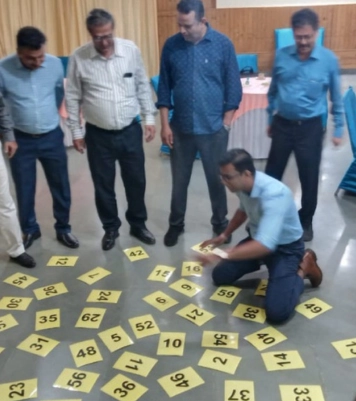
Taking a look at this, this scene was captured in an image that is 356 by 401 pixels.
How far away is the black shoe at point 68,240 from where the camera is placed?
3.48 meters

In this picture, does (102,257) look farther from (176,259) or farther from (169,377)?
(169,377)

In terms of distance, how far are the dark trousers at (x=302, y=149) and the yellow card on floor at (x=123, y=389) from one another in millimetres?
1695

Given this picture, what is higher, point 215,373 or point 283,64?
point 283,64

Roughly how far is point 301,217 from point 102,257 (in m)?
1.35

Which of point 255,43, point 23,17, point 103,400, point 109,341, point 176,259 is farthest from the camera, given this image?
point 255,43

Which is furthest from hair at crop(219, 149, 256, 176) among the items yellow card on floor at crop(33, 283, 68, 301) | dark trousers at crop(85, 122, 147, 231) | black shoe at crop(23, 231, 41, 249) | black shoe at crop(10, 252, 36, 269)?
black shoe at crop(23, 231, 41, 249)

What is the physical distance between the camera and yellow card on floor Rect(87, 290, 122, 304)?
9.52ft

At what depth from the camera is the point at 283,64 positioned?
308cm

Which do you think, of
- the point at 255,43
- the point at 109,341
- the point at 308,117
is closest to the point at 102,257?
the point at 109,341

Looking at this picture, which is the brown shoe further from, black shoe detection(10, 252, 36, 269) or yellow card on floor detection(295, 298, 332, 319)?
black shoe detection(10, 252, 36, 269)

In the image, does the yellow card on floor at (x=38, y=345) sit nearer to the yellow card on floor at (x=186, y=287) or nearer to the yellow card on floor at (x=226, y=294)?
the yellow card on floor at (x=186, y=287)

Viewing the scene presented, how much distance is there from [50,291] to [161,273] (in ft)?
2.17

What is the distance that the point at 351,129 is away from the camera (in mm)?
3930

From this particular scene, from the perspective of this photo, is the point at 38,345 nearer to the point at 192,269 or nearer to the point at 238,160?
the point at 192,269
